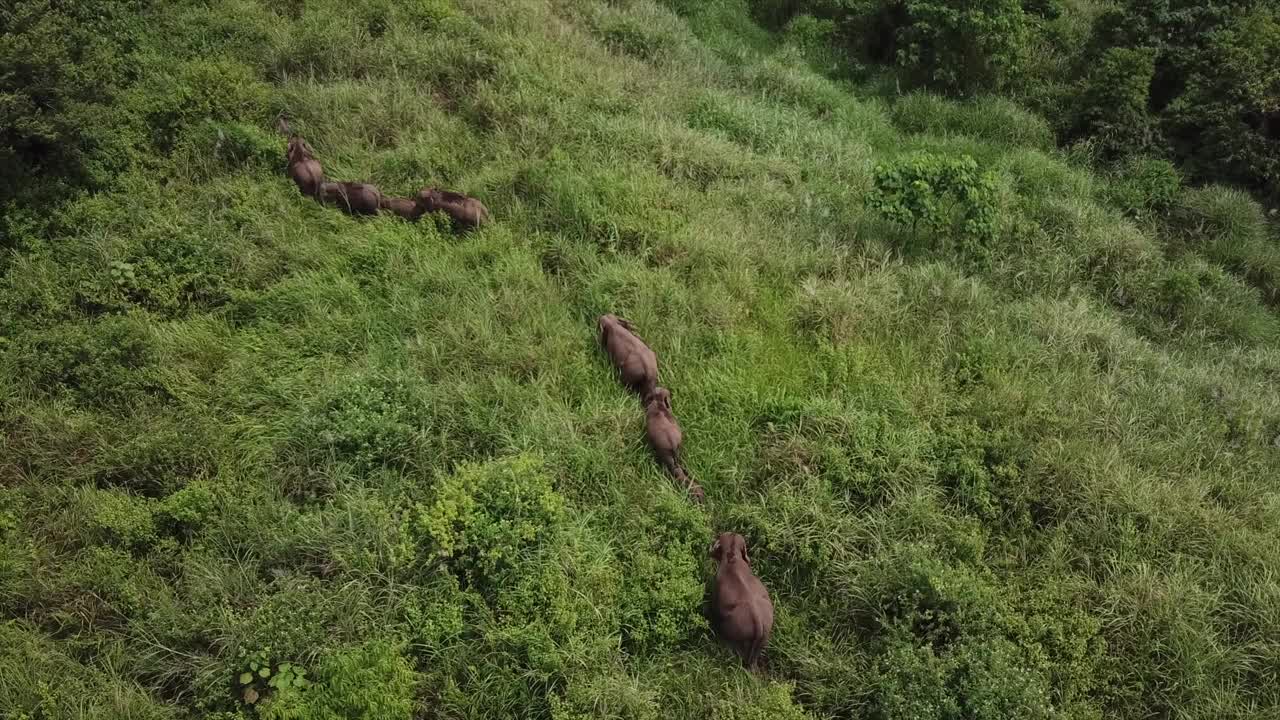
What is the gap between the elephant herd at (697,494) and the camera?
3668mm

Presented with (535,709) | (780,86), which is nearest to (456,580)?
(535,709)

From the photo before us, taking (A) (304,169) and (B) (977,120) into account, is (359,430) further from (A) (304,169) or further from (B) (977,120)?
(B) (977,120)

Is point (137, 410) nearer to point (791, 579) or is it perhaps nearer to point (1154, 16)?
point (791, 579)

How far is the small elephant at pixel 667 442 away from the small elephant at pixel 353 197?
9.74 feet

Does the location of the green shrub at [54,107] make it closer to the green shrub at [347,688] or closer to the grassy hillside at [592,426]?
the grassy hillside at [592,426]

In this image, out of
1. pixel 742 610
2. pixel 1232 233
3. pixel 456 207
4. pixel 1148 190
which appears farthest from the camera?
pixel 1148 190

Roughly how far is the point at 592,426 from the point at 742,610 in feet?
4.67

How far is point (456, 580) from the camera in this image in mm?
3771

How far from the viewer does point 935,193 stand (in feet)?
19.9

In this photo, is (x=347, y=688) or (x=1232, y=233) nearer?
(x=347, y=688)

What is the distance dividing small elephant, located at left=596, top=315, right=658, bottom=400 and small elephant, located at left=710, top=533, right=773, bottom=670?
4.37 feet

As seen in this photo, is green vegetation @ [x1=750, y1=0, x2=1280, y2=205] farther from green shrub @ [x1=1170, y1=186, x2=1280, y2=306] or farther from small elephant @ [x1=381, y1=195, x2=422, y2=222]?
small elephant @ [x1=381, y1=195, x2=422, y2=222]

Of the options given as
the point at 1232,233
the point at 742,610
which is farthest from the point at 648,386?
the point at 1232,233

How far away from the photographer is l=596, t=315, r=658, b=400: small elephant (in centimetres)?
479
